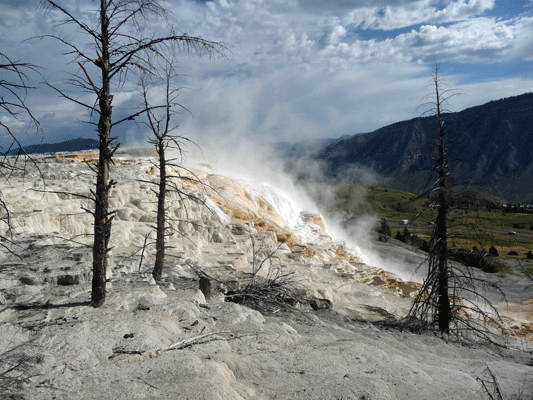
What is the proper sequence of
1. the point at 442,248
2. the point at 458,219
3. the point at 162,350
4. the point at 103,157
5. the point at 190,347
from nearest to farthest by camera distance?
the point at 162,350
the point at 190,347
the point at 103,157
the point at 442,248
the point at 458,219

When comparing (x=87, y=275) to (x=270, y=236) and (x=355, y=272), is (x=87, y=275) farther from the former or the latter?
(x=355, y=272)

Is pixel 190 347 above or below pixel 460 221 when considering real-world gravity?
below

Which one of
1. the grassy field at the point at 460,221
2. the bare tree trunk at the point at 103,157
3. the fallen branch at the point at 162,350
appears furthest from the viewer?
the grassy field at the point at 460,221

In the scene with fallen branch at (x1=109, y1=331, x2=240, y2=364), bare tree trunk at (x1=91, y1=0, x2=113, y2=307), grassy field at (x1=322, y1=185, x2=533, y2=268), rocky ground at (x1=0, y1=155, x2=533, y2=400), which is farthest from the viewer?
grassy field at (x1=322, y1=185, x2=533, y2=268)

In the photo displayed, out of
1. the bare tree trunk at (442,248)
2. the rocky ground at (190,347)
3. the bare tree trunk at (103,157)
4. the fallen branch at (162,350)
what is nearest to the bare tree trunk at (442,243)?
the bare tree trunk at (442,248)

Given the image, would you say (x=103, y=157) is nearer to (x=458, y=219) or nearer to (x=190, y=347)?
(x=190, y=347)

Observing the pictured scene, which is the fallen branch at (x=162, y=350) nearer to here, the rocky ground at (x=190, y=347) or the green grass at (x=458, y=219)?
the rocky ground at (x=190, y=347)

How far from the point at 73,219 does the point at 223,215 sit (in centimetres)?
775

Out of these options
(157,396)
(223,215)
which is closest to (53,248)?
(157,396)

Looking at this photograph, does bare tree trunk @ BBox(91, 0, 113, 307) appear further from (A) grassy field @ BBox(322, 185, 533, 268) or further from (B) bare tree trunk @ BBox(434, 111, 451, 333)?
(B) bare tree trunk @ BBox(434, 111, 451, 333)

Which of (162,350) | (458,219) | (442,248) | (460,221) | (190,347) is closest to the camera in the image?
(162,350)

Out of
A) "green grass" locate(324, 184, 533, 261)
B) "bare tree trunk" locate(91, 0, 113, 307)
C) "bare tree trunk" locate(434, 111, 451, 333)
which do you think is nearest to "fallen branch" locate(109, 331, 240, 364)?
"bare tree trunk" locate(91, 0, 113, 307)

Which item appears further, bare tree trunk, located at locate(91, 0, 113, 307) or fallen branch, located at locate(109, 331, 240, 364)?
bare tree trunk, located at locate(91, 0, 113, 307)

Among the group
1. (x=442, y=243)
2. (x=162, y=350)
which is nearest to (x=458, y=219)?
(x=442, y=243)
